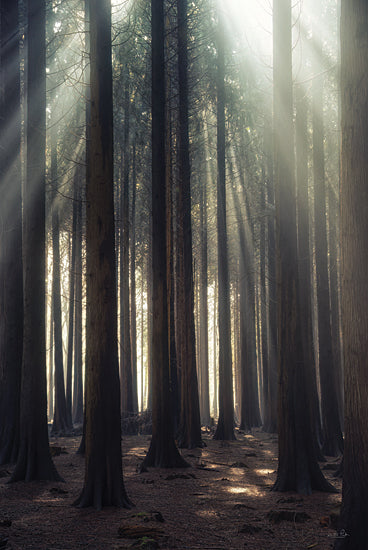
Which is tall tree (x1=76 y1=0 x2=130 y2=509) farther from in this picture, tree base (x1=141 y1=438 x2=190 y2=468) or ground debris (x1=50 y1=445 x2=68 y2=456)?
ground debris (x1=50 y1=445 x2=68 y2=456)

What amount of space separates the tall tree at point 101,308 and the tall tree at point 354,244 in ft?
10.5

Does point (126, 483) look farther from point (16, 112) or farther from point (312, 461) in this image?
point (16, 112)

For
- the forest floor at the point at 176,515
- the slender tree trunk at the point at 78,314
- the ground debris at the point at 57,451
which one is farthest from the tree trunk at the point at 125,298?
the forest floor at the point at 176,515

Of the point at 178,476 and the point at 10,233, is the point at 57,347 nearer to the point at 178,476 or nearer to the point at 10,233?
the point at 10,233

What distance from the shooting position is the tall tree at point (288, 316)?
7.91 m

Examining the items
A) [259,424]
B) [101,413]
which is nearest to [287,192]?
[101,413]

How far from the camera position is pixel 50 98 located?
17484 mm

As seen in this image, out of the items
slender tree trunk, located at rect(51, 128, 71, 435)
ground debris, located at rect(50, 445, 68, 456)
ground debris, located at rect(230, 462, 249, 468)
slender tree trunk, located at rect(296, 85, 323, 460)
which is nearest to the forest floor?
ground debris, located at rect(230, 462, 249, 468)

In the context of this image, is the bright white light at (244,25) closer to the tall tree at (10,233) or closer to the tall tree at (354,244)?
the tall tree at (10,233)

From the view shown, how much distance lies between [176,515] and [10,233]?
623 cm

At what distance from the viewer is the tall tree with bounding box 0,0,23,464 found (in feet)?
32.7

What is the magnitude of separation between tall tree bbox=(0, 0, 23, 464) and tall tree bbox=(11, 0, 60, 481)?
4.13ft

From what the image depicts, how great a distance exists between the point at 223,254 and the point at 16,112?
7757 mm

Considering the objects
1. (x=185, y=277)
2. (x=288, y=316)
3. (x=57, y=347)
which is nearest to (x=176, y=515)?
(x=288, y=316)
